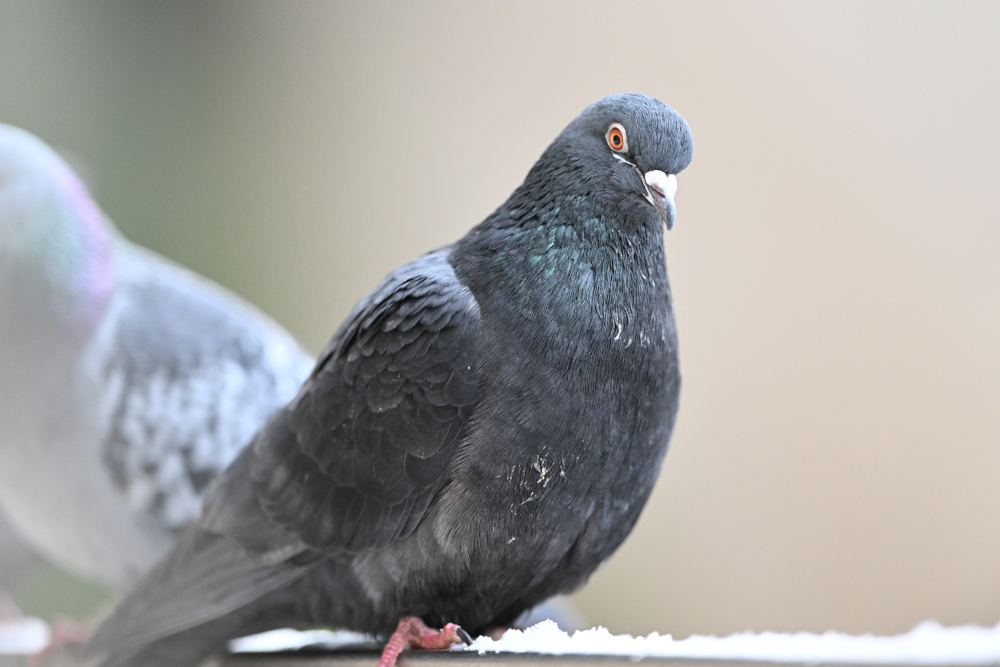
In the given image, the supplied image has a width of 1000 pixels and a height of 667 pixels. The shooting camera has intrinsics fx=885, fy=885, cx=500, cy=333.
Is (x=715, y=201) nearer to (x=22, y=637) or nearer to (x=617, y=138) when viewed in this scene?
(x=617, y=138)

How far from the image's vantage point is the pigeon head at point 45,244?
8.83 ft

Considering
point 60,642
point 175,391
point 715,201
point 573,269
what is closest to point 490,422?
point 573,269

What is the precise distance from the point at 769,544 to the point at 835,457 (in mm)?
751

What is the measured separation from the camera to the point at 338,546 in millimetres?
1916

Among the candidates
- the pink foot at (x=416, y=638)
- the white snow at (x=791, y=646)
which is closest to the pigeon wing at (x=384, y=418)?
the pink foot at (x=416, y=638)

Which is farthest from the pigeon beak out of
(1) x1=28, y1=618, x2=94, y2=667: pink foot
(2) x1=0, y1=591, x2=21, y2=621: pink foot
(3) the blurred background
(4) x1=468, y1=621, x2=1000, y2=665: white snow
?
(2) x1=0, y1=591, x2=21, y2=621: pink foot

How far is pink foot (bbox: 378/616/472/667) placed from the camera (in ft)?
5.92

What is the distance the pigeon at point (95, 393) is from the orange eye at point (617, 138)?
1447 millimetres

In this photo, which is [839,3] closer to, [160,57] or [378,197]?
[378,197]

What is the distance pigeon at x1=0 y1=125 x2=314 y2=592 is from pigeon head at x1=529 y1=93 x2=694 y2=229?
1.36 m

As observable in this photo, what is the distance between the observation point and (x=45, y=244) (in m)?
2.72

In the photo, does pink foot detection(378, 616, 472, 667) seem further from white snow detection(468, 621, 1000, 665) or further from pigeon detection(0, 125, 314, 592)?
pigeon detection(0, 125, 314, 592)

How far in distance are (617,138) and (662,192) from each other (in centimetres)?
18

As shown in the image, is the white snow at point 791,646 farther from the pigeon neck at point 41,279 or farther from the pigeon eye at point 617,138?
the pigeon neck at point 41,279
